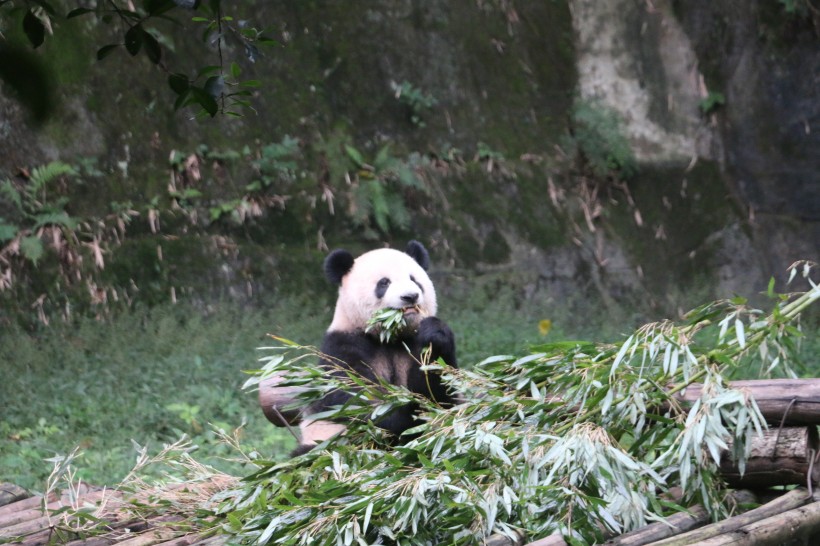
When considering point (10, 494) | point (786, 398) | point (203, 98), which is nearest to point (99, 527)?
point (10, 494)

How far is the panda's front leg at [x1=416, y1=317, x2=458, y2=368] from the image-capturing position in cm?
413

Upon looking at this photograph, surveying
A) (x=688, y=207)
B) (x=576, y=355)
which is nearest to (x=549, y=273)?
(x=688, y=207)

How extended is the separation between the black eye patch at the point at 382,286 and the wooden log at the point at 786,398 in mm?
1624

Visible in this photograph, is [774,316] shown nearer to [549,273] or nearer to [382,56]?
[549,273]

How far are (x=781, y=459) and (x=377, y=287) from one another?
1.98 metres

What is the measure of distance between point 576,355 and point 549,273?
583cm

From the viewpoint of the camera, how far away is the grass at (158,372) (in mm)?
6125

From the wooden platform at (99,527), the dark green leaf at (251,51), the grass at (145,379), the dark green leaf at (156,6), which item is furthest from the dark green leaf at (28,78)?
the grass at (145,379)

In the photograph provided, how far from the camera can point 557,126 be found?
988 cm

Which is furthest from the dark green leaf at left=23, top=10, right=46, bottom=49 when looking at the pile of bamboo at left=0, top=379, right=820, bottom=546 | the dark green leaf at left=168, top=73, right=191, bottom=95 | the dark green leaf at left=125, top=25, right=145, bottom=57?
the pile of bamboo at left=0, top=379, right=820, bottom=546

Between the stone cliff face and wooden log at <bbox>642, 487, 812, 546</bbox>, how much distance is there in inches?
229

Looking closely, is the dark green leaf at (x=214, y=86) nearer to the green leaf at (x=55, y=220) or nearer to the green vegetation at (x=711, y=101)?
the green leaf at (x=55, y=220)

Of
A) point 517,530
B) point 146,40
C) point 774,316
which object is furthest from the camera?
point 774,316

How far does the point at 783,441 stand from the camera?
3152 millimetres
